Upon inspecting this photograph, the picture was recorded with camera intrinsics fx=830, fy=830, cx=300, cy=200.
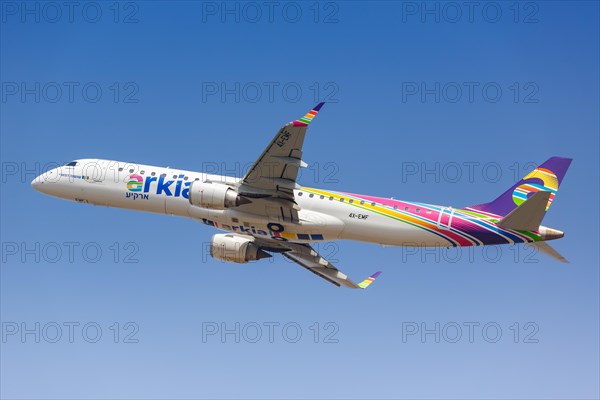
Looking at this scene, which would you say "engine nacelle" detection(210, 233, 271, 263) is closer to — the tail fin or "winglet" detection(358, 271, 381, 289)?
"winglet" detection(358, 271, 381, 289)

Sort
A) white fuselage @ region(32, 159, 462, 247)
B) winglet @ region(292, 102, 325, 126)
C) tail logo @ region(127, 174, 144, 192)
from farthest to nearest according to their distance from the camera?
tail logo @ region(127, 174, 144, 192) < white fuselage @ region(32, 159, 462, 247) < winglet @ region(292, 102, 325, 126)

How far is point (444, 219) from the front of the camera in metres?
50.8

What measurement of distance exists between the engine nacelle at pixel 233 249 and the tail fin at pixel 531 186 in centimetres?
1464

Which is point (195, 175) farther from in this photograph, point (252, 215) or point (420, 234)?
point (420, 234)

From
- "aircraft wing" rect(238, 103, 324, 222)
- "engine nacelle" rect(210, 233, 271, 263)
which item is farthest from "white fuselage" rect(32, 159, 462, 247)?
"engine nacelle" rect(210, 233, 271, 263)

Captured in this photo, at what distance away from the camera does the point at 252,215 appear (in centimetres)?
5150

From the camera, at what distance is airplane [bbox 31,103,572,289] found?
48562 mm

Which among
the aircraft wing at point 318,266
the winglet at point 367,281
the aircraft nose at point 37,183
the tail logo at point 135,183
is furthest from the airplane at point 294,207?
the winglet at point 367,281

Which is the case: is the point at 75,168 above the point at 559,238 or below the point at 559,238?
above

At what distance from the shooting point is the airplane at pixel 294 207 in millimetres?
48562

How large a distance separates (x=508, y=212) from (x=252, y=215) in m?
15.9

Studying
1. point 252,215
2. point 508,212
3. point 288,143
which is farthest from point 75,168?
point 508,212

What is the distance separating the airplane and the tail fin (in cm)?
6

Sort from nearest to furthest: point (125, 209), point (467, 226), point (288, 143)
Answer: point (288, 143)
point (467, 226)
point (125, 209)
